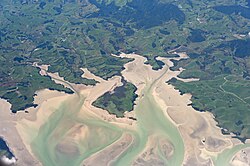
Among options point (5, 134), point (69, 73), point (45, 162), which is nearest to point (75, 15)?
point (69, 73)

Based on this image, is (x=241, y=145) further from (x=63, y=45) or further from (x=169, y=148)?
(x=63, y=45)

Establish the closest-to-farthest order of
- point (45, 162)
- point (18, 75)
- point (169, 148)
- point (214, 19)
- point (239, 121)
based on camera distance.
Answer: point (45, 162) < point (169, 148) < point (239, 121) < point (18, 75) < point (214, 19)

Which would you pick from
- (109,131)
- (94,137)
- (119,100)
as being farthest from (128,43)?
(94,137)

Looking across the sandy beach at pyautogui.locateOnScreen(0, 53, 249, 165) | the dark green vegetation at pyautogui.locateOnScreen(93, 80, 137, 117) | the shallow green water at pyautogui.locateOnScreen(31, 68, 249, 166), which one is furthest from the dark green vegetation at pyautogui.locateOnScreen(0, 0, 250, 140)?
the shallow green water at pyautogui.locateOnScreen(31, 68, 249, 166)

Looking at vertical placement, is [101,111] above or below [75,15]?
below

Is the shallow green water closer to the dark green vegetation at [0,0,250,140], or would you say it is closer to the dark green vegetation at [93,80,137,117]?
the dark green vegetation at [93,80,137,117]

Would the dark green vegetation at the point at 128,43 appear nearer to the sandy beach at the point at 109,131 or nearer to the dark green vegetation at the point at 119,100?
the dark green vegetation at the point at 119,100

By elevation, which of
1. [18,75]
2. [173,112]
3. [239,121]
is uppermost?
[18,75]
